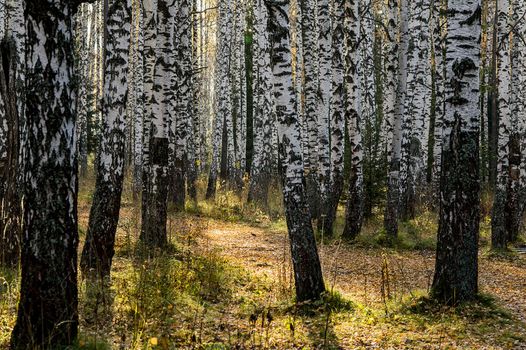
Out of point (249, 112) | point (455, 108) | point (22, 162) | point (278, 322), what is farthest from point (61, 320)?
point (249, 112)

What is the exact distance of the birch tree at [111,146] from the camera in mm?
6875

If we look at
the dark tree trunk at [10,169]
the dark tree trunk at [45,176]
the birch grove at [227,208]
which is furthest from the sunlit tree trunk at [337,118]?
the dark tree trunk at [45,176]

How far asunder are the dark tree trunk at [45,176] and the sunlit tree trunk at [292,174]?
115 inches

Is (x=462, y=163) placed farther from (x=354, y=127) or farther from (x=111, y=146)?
(x=354, y=127)

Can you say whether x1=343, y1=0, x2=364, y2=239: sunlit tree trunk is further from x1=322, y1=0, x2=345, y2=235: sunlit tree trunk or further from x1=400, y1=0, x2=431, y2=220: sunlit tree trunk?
x1=400, y1=0, x2=431, y2=220: sunlit tree trunk

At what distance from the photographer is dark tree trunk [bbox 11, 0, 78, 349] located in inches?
161

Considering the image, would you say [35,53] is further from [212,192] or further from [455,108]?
[212,192]

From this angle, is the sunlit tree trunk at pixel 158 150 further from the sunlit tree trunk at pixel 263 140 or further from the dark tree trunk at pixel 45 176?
the sunlit tree trunk at pixel 263 140

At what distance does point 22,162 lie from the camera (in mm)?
4137

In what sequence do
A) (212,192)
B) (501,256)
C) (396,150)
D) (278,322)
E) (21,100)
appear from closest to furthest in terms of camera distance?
(278,322) → (21,100) → (501,256) → (396,150) → (212,192)

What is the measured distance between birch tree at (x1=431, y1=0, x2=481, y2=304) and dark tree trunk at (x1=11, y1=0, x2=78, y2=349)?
4384 millimetres

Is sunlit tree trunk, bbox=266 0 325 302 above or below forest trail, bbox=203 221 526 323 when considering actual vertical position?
above

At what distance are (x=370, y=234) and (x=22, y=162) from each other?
9883 millimetres

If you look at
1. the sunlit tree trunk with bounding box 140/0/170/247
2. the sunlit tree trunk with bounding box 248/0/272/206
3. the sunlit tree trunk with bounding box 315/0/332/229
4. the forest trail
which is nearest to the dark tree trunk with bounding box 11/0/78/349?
the forest trail
